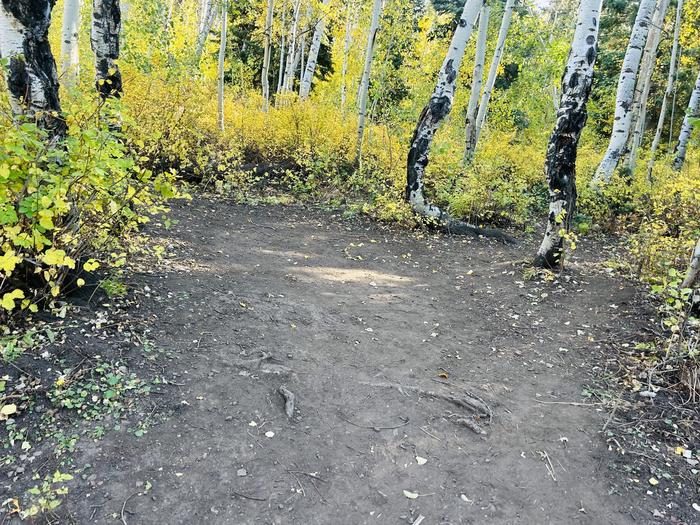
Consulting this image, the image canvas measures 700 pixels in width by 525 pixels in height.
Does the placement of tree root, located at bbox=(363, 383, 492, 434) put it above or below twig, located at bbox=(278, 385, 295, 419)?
below

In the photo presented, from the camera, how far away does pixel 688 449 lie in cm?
319

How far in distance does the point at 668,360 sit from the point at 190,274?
16.1ft

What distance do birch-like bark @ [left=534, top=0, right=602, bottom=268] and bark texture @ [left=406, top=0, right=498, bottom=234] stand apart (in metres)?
2.48

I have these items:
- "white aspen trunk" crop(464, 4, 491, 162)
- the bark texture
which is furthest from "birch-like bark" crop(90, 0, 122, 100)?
"white aspen trunk" crop(464, 4, 491, 162)

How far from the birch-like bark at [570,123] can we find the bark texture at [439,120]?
2481 mm

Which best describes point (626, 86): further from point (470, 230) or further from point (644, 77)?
point (470, 230)

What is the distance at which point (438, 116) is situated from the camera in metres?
8.57

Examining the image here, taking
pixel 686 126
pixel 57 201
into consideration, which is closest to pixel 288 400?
pixel 57 201

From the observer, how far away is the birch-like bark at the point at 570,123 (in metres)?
5.98

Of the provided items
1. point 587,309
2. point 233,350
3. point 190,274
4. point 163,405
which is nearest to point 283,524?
point 163,405

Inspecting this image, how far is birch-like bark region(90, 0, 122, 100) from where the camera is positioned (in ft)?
18.6

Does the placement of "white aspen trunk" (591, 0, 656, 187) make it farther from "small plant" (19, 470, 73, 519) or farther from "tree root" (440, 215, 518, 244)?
"small plant" (19, 470, 73, 519)

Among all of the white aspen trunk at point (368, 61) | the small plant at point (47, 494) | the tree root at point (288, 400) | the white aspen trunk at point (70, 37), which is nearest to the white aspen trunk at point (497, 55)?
the white aspen trunk at point (368, 61)

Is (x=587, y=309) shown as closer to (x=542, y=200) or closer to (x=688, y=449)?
(x=688, y=449)
